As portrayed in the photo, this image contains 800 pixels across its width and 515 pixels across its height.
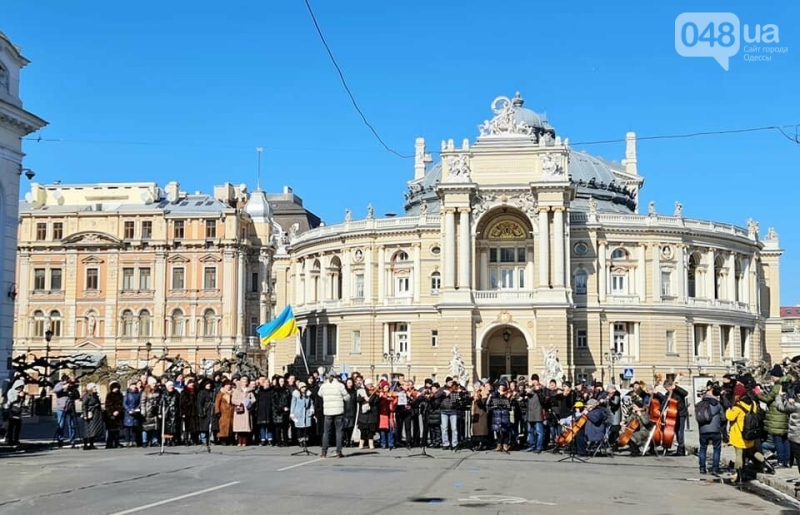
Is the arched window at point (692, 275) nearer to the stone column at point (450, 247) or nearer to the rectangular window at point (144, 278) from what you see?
the stone column at point (450, 247)

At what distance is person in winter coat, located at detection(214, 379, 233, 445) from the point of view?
993 inches

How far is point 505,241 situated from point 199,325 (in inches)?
1069

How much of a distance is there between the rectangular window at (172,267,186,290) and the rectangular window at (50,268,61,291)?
9.10 meters

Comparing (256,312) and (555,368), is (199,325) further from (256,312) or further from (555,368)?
(555,368)

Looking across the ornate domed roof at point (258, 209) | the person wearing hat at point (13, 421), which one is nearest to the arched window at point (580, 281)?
the ornate domed roof at point (258, 209)

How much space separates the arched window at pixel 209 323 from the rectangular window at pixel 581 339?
29398mm

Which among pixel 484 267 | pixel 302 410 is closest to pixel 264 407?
pixel 302 410

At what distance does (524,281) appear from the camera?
65.9 m

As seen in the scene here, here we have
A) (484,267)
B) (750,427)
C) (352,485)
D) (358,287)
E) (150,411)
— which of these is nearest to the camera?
(352,485)

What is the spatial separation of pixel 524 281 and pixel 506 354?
5022 millimetres

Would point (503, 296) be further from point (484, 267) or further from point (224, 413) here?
point (224, 413)

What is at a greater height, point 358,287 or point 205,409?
point 358,287

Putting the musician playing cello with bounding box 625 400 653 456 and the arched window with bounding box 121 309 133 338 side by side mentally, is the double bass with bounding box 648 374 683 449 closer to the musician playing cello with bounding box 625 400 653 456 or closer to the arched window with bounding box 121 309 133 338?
the musician playing cello with bounding box 625 400 653 456

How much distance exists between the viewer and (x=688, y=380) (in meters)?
65.9
